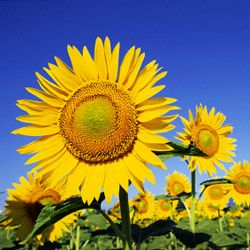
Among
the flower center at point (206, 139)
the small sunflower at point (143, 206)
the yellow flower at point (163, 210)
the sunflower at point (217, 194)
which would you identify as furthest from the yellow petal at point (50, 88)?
the yellow flower at point (163, 210)

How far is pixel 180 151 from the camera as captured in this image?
8.80ft

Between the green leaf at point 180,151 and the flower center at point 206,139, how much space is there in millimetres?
3327

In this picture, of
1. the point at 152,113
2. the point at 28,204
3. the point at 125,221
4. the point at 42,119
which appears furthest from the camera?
the point at 28,204

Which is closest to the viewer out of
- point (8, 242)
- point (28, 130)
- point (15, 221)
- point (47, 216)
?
point (47, 216)

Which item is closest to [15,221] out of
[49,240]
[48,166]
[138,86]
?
[49,240]

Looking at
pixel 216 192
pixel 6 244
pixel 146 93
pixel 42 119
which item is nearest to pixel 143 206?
pixel 216 192

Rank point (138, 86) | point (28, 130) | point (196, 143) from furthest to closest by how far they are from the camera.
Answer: point (196, 143)
point (28, 130)
point (138, 86)

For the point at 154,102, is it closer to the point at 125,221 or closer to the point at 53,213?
the point at 125,221

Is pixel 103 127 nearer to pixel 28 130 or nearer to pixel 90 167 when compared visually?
pixel 90 167

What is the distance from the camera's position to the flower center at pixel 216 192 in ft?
34.2

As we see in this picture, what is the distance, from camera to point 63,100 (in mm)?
3105

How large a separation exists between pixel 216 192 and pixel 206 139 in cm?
468

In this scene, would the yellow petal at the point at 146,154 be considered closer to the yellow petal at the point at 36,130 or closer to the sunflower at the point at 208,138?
the yellow petal at the point at 36,130

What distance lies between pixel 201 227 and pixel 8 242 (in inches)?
111
